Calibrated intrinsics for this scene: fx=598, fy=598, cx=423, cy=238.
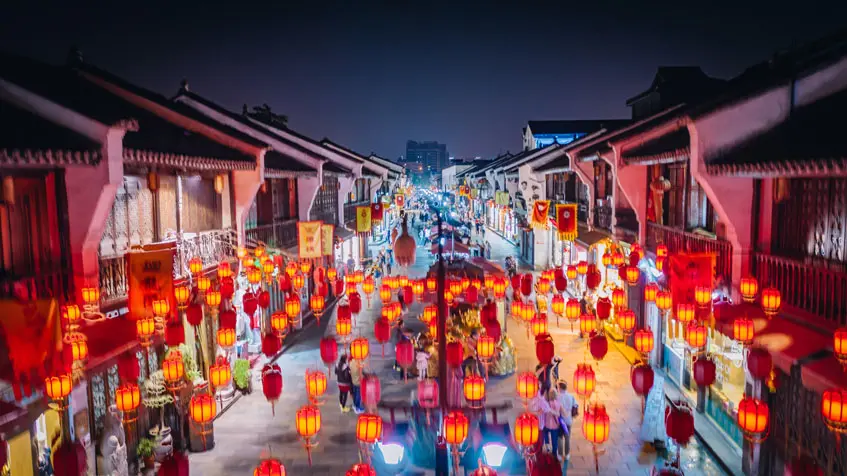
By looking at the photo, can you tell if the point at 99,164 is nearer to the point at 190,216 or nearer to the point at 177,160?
the point at 177,160

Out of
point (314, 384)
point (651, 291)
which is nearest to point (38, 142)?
point (314, 384)

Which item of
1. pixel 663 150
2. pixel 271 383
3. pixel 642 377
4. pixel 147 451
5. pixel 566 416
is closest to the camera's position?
pixel 642 377

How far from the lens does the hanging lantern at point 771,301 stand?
33.9ft

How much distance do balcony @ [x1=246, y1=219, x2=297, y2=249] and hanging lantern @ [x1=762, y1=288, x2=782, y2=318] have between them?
14218mm

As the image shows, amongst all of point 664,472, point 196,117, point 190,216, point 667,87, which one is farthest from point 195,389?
point 667,87

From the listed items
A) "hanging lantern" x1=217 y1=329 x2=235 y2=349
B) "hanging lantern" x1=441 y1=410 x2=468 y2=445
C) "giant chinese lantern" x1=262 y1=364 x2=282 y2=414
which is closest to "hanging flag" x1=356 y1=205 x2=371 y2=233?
"hanging lantern" x1=217 y1=329 x2=235 y2=349

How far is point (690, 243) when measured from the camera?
1464 centimetres

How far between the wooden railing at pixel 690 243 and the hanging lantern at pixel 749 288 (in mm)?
1084

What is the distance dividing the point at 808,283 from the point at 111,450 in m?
12.7

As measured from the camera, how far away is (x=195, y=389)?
1472 centimetres

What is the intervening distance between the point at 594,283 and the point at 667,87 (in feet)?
49.4

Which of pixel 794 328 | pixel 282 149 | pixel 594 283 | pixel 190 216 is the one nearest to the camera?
pixel 794 328

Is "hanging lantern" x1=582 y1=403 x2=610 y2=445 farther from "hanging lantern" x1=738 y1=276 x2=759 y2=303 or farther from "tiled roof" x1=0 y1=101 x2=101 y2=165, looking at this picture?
"tiled roof" x1=0 y1=101 x2=101 y2=165

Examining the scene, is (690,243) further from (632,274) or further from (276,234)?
(276,234)
